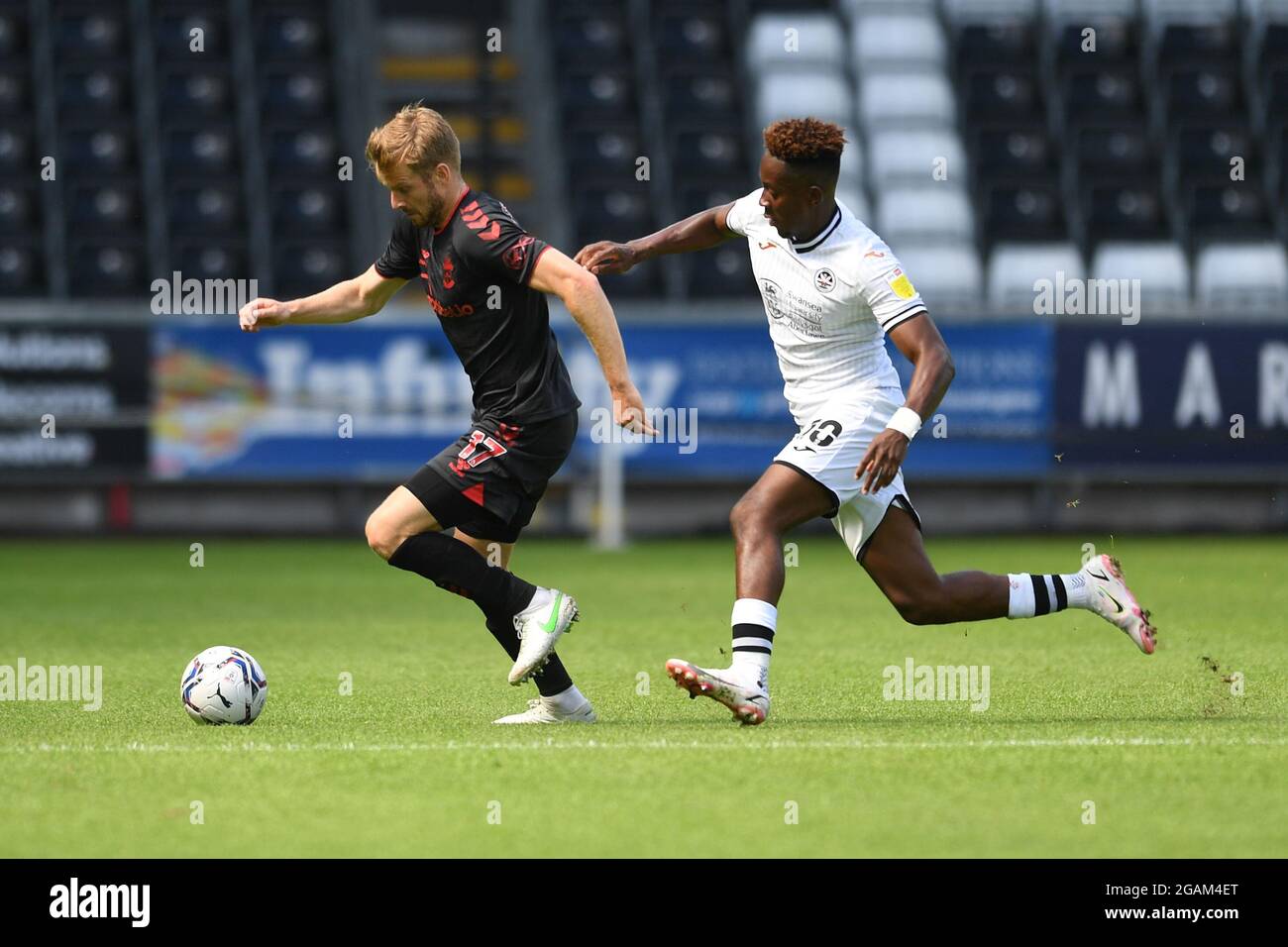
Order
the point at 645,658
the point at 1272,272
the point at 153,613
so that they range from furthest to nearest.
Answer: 1. the point at 1272,272
2. the point at 153,613
3. the point at 645,658

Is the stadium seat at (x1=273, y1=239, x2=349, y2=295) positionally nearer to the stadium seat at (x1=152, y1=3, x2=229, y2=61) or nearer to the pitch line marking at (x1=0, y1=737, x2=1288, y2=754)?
the stadium seat at (x1=152, y1=3, x2=229, y2=61)

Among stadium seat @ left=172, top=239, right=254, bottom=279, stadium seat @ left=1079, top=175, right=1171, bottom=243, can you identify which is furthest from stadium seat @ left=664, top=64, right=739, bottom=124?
stadium seat @ left=172, top=239, right=254, bottom=279

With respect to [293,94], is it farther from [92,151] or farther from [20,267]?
[20,267]

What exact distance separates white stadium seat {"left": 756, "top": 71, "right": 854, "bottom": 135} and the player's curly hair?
51.2 ft

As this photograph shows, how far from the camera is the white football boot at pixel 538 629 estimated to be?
6.90 meters

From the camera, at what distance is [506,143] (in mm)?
22531

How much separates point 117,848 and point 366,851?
637 mm

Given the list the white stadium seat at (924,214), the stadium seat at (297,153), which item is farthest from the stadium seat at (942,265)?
the stadium seat at (297,153)

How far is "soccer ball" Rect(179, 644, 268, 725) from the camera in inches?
285

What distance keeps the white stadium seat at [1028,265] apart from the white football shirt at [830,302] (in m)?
13.2

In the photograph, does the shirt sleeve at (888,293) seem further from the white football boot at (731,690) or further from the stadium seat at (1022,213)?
the stadium seat at (1022,213)
